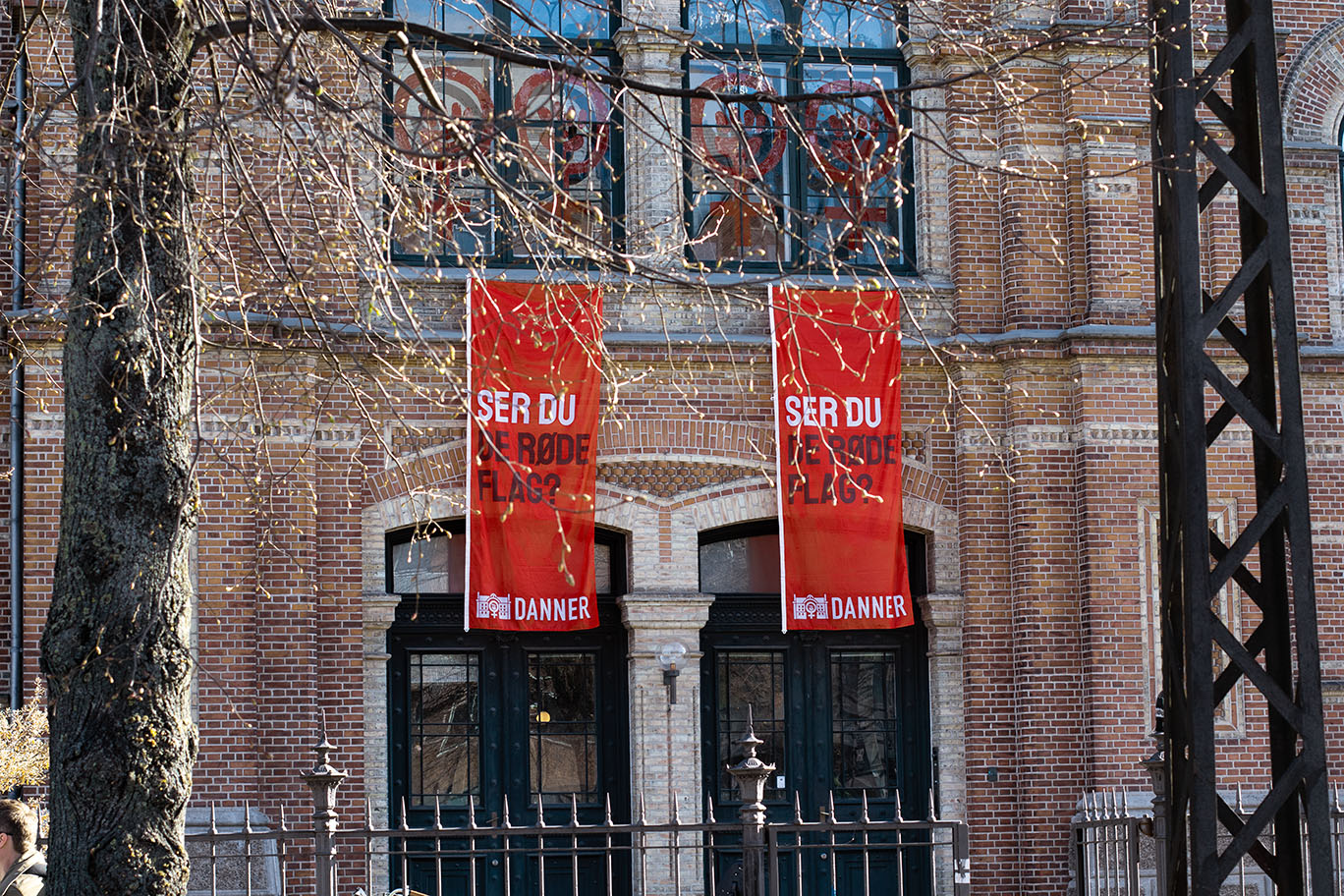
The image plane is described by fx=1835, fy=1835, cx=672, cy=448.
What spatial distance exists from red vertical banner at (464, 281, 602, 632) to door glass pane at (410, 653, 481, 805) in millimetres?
1148

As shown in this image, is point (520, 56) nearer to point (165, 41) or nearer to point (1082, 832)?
point (165, 41)

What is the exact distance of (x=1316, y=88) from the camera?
636 inches

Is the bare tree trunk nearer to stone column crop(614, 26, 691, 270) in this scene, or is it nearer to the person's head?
the person's head

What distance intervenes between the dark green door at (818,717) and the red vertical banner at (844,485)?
0.96 meters

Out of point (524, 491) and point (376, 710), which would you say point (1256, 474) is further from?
point (376, 710)

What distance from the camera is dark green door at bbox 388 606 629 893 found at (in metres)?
14.9

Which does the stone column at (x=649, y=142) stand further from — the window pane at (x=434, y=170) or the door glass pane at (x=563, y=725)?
the door glass pane at (x=563, y=725)

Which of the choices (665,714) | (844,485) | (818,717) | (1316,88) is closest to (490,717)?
(665,714)

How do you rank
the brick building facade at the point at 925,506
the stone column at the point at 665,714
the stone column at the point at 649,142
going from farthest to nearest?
1. the stone column at the point at 649,142
2. the stone column at the point at 665,714
3. the brick building facade at the point at 925,506

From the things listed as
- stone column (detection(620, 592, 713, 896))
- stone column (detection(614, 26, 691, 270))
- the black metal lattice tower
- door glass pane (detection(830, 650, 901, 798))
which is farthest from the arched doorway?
the black metal lattice tower

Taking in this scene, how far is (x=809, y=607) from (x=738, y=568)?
1.22m

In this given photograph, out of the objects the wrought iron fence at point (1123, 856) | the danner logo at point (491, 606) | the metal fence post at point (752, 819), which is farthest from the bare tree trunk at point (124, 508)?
the wrought iron fence at point (1123, 856)

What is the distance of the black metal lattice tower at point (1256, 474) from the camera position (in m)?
7.69

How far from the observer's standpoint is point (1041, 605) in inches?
598
